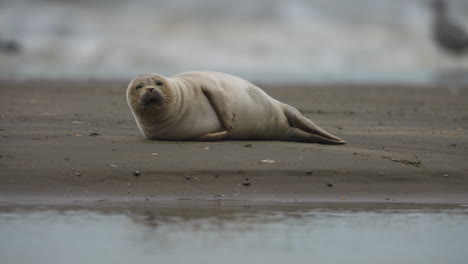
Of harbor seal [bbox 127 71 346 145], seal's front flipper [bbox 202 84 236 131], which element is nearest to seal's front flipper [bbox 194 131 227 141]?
harbor seal [bbox 127 71 346 145]

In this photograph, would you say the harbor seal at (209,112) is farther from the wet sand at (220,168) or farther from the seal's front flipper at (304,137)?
the wet sand at (220,168)

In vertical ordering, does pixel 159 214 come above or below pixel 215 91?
below

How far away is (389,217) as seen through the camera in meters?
7.23

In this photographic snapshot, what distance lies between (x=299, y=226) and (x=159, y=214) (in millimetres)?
1016

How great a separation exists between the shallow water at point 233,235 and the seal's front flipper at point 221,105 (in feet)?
6.77

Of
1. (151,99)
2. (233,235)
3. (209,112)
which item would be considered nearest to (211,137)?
(209,112)

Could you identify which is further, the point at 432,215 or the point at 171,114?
the point at 171,114

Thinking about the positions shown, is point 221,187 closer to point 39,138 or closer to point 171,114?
point 171,114

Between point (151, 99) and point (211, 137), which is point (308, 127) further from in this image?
point (151, 99)

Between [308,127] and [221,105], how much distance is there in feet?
3.19

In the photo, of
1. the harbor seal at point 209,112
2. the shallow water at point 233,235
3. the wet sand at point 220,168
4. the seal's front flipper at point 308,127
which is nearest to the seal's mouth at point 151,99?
the harbor seal at point 209,112

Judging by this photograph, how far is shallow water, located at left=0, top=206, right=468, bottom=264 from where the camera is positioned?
583cm

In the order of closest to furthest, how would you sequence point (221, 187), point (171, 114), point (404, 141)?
point (221, 187), point (171, 114), point (404, 141)

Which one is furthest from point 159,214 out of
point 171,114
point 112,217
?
point 171,114
